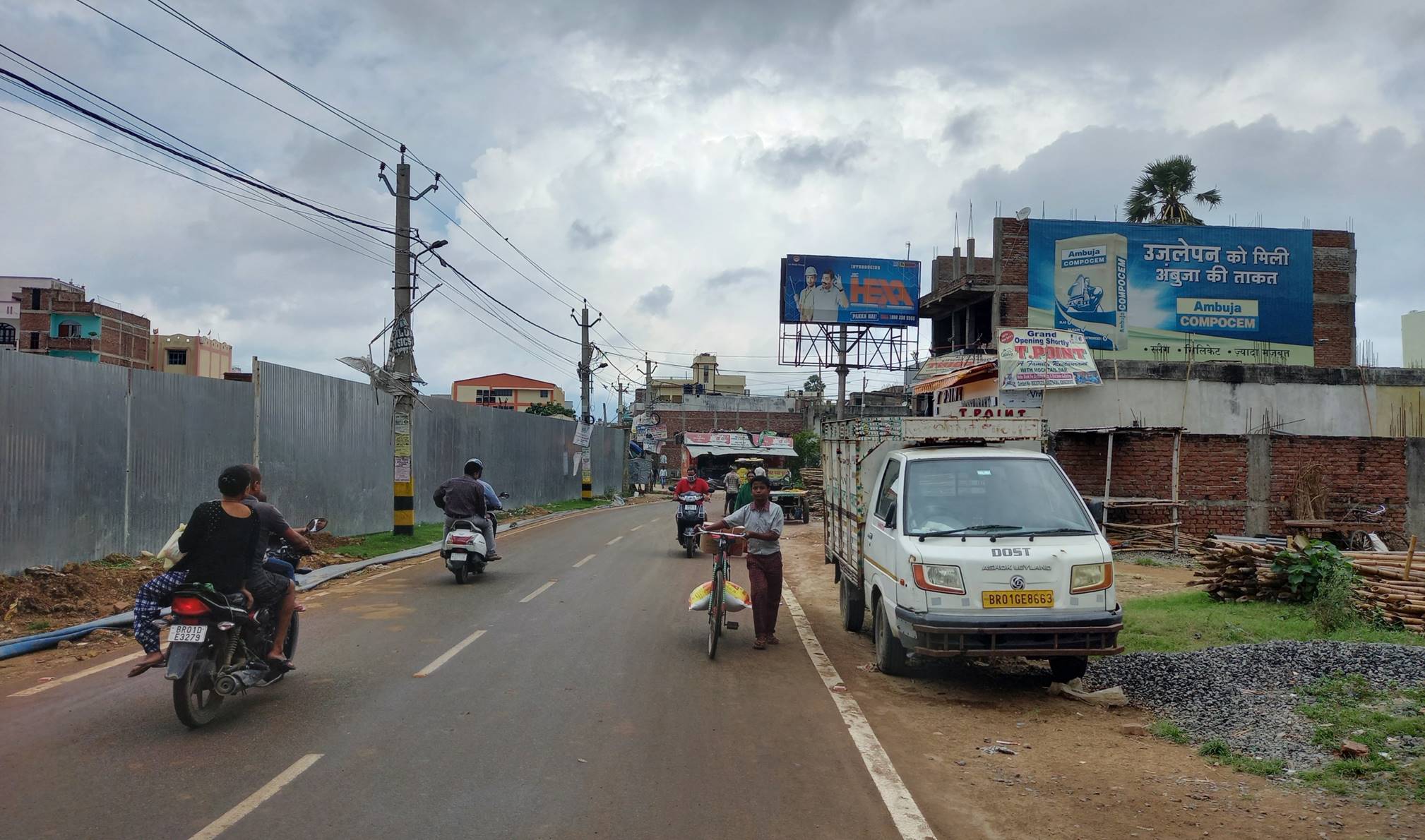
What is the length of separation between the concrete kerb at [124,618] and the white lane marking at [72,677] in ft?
3.35

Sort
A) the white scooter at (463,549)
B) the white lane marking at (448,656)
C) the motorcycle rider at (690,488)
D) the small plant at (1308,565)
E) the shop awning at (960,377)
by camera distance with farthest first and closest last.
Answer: the shop awning at (960,377), the motorcycle rider at (690,488), the white scooter at (463,549), the small plant at (1308,565), the white lane marking at (448,656)

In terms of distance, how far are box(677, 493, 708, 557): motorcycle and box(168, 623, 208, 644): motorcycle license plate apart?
12.8 meters

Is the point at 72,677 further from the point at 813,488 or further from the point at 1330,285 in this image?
the point at 1330,285

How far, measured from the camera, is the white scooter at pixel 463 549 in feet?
46.2

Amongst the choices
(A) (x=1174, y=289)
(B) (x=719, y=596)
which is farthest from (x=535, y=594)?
(A) (x=1174, y=289)

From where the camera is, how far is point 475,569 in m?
14.5

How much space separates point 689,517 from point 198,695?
42.8 feet

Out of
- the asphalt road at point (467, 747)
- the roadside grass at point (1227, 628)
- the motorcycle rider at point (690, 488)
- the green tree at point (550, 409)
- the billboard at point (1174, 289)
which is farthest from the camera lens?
the green tree at point (550, 409)

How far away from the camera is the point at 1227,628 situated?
9.82m

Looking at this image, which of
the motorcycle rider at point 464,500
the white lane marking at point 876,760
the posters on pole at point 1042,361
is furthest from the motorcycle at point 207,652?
the posters on pole at point 1042,361

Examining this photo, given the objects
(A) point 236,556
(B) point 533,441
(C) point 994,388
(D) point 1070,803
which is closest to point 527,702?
(A) point 236,556

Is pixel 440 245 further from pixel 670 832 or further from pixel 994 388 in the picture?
pixel 670 832

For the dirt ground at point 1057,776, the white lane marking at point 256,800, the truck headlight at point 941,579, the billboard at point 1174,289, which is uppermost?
the billboard at point 1174,289

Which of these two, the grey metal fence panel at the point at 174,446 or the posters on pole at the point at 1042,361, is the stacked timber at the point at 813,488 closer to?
the posters on pole at the point at 1042,361
